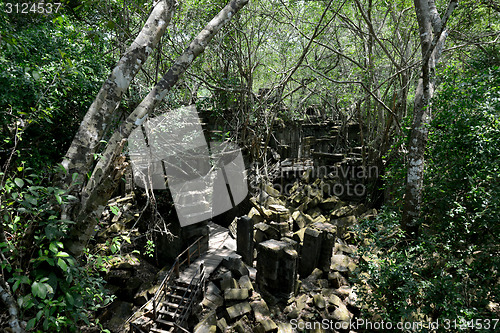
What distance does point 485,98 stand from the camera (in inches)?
143

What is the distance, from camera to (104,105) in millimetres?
2662

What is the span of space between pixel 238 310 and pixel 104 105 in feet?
18.2

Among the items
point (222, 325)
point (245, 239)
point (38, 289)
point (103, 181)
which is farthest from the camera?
point (245, 239)

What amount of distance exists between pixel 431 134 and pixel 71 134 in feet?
25.8

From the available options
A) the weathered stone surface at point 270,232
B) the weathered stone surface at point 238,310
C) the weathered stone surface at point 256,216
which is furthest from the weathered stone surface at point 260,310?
the weathered stone surface at point 256,216

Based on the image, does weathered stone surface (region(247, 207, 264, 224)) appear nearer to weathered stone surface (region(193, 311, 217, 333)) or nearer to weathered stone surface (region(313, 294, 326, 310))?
weathered stone surface (region(313, 294, 326, 310))

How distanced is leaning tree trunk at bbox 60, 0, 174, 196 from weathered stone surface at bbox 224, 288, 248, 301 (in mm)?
5149

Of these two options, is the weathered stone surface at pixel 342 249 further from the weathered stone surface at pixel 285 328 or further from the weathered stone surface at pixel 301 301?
the weathered stone surface at pixel 285 328

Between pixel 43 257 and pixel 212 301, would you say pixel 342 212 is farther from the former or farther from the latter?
pixel 43 257

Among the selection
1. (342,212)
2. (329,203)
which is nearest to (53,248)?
(342,212)

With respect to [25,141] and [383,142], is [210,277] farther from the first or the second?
[383,142]

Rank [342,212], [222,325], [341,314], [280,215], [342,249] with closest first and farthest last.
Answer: [222,325], [341,314], [342,249], [280,215], [342,212]

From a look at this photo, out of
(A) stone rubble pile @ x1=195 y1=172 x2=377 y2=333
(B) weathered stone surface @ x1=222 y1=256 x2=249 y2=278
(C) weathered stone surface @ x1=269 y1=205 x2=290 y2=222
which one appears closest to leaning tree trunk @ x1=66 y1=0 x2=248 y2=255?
(A) stone rubble pile @ x1=195 y1=172 x2=377 y2=333

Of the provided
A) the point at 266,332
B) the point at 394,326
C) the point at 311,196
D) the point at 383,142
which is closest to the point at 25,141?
the point at 266,332
